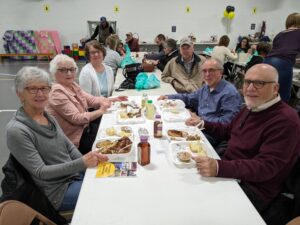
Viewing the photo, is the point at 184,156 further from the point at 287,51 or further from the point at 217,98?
the point at 287,51

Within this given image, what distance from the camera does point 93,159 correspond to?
1477 millimetres

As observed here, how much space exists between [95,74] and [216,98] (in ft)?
4.77

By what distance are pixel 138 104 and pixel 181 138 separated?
0.91 metres

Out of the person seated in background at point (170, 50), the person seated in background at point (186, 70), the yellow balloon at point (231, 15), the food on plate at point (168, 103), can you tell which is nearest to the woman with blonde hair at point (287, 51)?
the person seated in background at point (186, 70)

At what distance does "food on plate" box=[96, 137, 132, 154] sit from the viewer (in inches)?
61.0

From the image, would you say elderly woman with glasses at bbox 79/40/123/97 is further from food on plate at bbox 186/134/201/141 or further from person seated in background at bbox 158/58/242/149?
food on plate at bbox 186/134/201/141

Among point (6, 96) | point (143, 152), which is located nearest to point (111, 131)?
point (143, 152)

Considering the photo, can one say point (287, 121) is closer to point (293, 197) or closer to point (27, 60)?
point (293, 197)

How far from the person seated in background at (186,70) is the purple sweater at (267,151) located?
184 cm

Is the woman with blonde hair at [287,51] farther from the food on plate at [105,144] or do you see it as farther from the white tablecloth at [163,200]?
the food on plate at [105,144]

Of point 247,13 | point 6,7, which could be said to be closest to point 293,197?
point 247,13

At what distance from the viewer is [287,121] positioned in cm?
139

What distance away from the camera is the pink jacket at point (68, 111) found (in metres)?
2.07

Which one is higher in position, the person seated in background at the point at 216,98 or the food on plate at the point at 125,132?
the person seated in background at the point at 216,98
